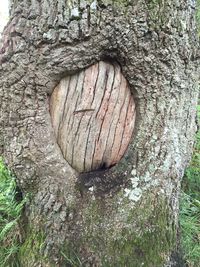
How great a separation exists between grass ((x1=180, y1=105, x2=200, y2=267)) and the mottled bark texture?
1.19 feet

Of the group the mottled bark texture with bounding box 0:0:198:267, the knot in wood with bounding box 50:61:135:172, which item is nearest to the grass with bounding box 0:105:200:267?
the mottled bark texture with bounding box 0:0:198:267

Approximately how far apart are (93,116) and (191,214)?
1.47 m

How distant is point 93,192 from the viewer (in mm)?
2379

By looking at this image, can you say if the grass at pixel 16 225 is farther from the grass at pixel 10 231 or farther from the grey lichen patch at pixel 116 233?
the grey lichen patch at pixel 116 233

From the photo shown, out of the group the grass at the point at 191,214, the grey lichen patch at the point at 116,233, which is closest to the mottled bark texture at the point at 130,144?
the grey lichen patch at the point at 116,233

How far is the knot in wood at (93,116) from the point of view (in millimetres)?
2275

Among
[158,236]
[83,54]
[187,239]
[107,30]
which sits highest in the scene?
[107,30]

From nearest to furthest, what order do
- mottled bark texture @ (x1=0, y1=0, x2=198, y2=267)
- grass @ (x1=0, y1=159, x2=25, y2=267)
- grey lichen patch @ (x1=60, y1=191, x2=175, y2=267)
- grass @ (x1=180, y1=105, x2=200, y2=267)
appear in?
1. mottled bark texture @ (x1=0, y1=0, x2=198, y2=267)
2. grey lichen patch @ (x1=60, y1=191, x2=175, y2=267)
3. grass @ (x1=0, y1=159, x2=25, y2=267)
4. grass @ (x1=180, y1=105, x2=200, y2=267)

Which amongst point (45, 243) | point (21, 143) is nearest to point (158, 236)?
point (45, 243)

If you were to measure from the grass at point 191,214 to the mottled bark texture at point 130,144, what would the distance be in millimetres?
363

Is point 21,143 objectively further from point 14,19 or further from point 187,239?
point 187,239

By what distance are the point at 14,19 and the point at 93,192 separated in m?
1.13

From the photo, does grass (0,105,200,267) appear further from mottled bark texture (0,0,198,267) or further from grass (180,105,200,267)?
mottled bark texture (0,0,198,267)

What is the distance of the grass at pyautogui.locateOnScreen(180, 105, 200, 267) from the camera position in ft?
9.05
